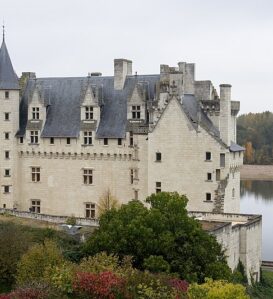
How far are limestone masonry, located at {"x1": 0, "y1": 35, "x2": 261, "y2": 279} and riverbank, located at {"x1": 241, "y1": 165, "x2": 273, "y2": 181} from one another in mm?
60379

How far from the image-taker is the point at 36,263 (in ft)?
86.6

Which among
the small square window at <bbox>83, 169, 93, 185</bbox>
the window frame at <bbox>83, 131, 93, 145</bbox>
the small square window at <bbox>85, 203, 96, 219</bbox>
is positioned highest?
the window frame at <bbox>83, 131, 93, 145</bbox>

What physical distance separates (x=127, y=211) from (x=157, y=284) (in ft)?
17.7

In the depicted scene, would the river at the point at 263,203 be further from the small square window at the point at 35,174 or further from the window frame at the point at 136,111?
the small square window at the point at 35,174

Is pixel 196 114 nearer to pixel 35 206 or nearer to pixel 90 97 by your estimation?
pixel 90 97

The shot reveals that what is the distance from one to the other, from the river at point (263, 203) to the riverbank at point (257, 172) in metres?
4.12

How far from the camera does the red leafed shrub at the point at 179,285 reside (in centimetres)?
2432

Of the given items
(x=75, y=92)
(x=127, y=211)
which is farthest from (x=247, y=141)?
(x=127, y=211)

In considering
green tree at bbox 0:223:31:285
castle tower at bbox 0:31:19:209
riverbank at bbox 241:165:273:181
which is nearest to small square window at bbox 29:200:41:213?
castle tower at bbox 0:31:19:209

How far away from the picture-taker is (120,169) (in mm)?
44750

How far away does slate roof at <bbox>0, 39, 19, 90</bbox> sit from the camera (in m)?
46.6

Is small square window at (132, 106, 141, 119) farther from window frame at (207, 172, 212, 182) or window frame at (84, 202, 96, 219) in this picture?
window frame at (84, 202, 96, 219)

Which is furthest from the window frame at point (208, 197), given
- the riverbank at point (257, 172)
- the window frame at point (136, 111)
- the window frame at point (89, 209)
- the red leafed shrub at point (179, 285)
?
the riverbank at point (257, 172)

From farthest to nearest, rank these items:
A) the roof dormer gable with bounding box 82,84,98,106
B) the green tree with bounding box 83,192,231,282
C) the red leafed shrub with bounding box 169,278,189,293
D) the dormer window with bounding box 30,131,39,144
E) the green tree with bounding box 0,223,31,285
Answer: the dormer window with bounding box 30,131,39,144
the roof dormer gable with bounding box 82,84,98,106
the green tree with bounding box 83,192,231,282
the green tree with bounding box 0,223,31,285
the red leafed shrub with bounding box 169,278,189,293
